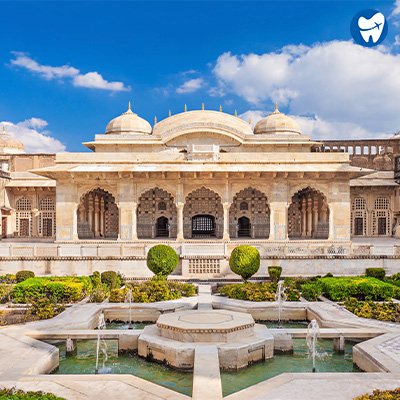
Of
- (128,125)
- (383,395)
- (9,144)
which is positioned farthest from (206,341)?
(9,144)

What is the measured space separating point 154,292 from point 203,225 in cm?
1305

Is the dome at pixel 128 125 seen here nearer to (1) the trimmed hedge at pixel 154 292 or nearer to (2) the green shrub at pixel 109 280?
(2) the green shrub at pixel 109 280

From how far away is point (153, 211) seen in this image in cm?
2159

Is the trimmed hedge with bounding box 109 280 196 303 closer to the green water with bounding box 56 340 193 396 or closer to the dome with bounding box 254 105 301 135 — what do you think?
the green water with bounding box 56 340 193 396

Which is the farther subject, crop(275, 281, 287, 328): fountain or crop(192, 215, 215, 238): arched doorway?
crop(192, 215, 215, 238): arched doorway

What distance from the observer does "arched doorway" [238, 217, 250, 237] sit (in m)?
22.5

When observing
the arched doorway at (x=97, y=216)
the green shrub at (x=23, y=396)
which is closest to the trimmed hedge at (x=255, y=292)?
the green shrub at (x=23, y=396)

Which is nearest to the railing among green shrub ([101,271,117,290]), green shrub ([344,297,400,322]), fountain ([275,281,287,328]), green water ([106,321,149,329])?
green shrub ([101,271,117,290])

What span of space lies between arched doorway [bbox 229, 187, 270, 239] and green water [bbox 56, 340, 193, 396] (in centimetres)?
1456

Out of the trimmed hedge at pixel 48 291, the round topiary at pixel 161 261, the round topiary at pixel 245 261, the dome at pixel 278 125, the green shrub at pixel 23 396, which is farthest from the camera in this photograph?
the dome at pixel 278 125

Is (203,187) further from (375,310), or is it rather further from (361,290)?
(375,310)

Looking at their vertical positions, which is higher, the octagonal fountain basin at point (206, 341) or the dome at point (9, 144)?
the dome at point (9, 144)

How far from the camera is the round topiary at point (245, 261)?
39.9 feet

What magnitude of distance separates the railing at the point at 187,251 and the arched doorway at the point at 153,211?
6808mm
